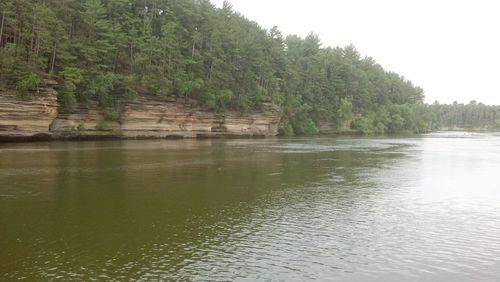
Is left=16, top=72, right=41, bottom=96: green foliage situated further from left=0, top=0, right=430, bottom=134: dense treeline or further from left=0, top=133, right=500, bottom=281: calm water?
left=0, top=133, right=500, bottom=281: calm water

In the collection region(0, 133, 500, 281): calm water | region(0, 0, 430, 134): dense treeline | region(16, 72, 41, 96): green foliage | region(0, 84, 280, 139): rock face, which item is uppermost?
region(0, 0, 430, 134): dense treeline

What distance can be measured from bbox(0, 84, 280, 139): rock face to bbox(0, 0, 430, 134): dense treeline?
5.50ft

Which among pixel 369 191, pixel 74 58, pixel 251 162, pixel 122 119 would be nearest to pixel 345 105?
pixel 122 119

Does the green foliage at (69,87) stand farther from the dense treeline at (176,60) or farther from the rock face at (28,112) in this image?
the rock face at (28,112)

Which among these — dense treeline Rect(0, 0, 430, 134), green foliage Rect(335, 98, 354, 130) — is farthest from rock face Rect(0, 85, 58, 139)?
green foliage Rect(335, 98, 354, 130)

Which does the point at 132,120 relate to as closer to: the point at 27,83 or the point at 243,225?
the point at 27,83

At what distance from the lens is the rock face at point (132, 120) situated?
48250 mm

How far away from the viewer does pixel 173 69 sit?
72.6 m

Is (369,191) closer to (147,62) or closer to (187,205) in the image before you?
(187,205)

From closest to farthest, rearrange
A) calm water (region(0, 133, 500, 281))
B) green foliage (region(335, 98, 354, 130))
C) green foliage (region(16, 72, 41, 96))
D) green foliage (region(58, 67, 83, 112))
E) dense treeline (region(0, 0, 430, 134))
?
1. calm water (region(0, 133, 500, 281))
2. green foliage (region(16, 72, 41, 96))
3. dense treeline (region(0, 0, 430, 134))
4. green foliage (region(58, 67, 83, 112))
5. green foliage (region(335, 98, 354, 130))

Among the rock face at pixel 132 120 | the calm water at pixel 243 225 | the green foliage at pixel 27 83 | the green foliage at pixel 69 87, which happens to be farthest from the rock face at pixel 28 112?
the calm water at pixel 243 225

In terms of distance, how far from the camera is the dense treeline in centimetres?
5306

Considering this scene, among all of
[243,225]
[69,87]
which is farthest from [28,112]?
[243,225]

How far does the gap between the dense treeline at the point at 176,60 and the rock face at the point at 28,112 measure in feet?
4.44
